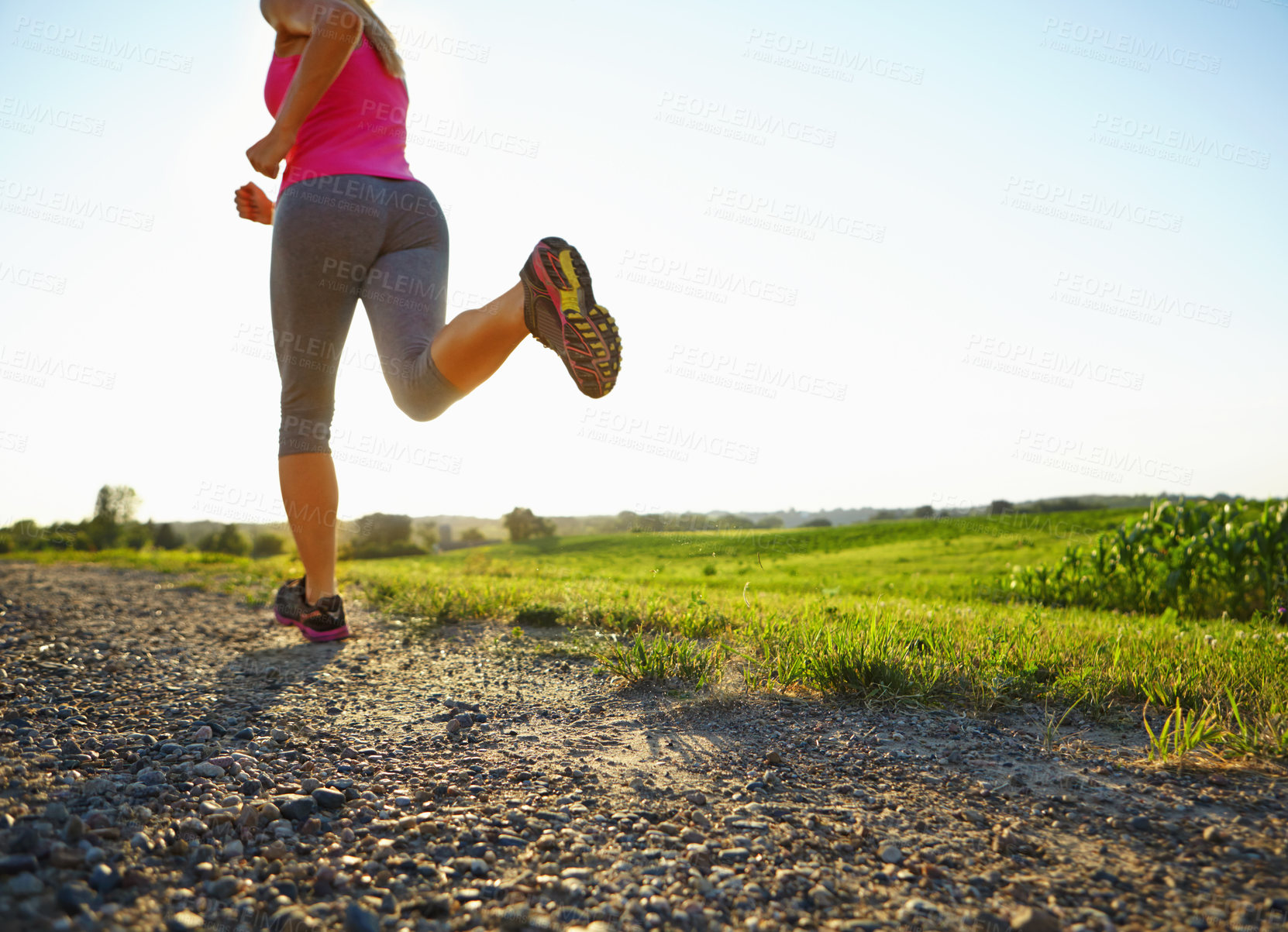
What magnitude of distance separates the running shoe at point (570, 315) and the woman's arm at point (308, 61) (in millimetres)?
1404

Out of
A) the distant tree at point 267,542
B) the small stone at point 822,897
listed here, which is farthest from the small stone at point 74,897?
the distant tree at point 267,542

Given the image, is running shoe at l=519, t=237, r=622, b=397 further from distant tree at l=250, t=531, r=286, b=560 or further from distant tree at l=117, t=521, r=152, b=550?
distant tree at l=250, t=531, r=286, b=560

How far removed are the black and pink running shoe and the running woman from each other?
237 millimetres

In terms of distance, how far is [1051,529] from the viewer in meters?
8.37

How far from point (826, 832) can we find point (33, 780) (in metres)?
1.93

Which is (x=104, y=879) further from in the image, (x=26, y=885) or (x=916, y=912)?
(x=916, y=912)

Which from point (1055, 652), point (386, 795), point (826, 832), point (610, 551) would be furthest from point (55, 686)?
point (610, 551)

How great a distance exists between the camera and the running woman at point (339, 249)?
282cm

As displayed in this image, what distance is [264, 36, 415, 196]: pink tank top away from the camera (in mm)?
3104

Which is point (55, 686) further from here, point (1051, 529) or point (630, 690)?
point (1051, 529)

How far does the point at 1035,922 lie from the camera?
1.21m

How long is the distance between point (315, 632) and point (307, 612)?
13 cm

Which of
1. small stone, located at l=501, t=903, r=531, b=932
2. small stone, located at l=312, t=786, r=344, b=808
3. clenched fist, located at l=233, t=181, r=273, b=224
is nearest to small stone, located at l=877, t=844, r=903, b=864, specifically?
small stone, located at l=501, t=903, r=531, b=932

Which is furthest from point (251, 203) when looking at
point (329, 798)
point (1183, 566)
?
point (1183, 566)
